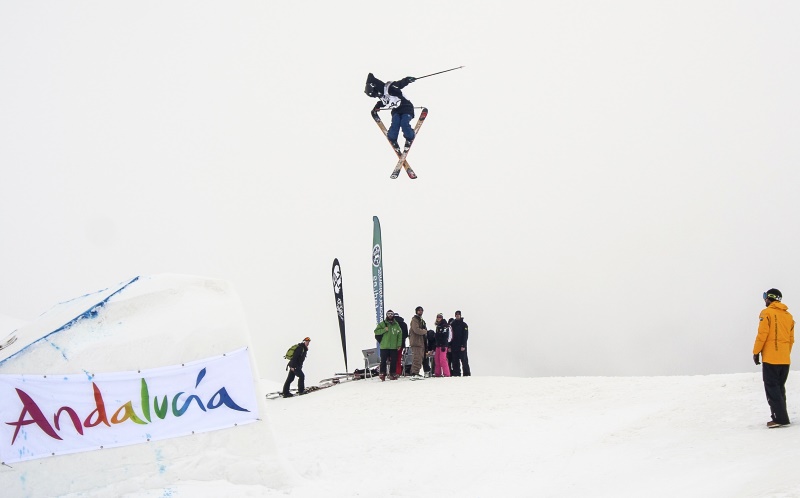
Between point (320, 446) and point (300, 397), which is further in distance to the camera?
point (300, 397)

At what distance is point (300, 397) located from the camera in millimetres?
14492

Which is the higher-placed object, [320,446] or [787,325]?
[787,325]

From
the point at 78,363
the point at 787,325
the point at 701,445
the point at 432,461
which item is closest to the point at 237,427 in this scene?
the point at 78,363

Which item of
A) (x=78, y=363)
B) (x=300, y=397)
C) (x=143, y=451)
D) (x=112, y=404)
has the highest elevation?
(x=78, y=363)

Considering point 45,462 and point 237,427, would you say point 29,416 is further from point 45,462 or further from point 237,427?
point 237,427

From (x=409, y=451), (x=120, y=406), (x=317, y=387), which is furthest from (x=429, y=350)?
(x=120, y=406)

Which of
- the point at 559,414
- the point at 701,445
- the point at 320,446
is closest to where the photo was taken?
the point at 701,445

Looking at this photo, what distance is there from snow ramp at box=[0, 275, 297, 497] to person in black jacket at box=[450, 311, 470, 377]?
7.83 meters

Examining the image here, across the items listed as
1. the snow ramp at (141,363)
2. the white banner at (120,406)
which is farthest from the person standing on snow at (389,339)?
the white banner at (120,406)

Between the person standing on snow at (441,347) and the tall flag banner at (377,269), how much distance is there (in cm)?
360

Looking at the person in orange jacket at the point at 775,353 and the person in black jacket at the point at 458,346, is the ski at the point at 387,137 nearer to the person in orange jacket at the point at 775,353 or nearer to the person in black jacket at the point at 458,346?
the person in black jacket at the point at 458,346

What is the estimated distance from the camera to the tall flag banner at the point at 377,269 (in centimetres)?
1841

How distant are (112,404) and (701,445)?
6357 mm

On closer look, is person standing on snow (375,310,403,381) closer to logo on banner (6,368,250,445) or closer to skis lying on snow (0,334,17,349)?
logo on banner (6,368,250,445)
